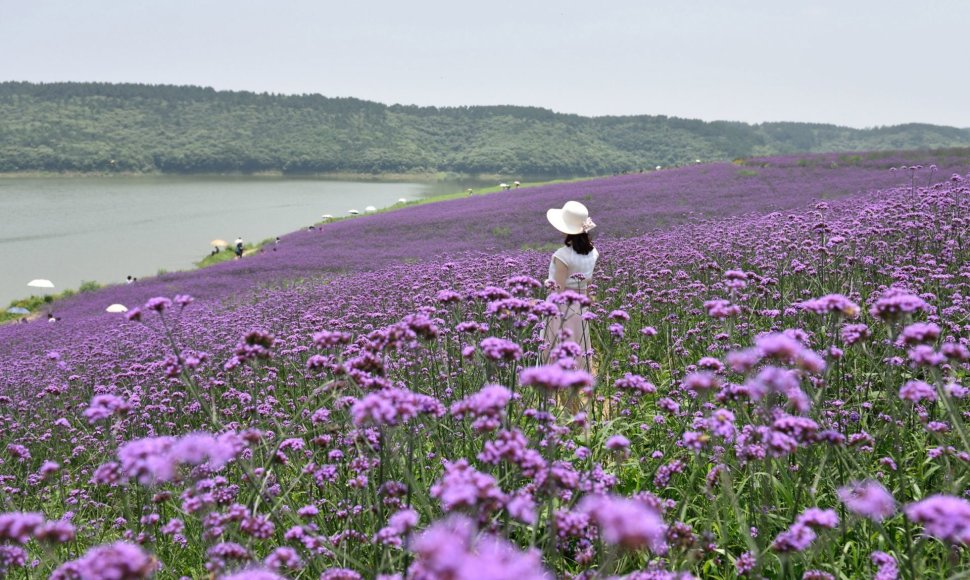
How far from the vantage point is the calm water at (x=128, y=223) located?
34.3 m

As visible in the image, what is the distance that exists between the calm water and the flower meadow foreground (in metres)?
28.4

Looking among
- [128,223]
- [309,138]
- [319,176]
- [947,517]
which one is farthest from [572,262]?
[309,138]

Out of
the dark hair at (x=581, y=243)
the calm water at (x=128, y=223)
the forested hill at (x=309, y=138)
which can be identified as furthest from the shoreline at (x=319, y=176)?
the dark hair at (x=581, y=243)

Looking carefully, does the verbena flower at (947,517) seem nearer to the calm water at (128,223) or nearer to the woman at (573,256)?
the woman at (573,256)

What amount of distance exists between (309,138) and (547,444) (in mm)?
176927

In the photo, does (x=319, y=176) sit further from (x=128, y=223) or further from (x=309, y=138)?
(x=128, y=223)

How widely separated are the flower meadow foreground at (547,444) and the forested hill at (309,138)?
435 feet

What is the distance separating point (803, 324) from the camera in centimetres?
593

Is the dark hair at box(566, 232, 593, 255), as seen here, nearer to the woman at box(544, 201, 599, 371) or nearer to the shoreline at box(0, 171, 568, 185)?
the woman at box(544, 201, 599, 371)

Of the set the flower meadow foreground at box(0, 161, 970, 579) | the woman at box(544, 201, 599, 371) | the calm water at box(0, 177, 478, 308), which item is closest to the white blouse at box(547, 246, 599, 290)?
the woman at box(544, 201, 599, 371)

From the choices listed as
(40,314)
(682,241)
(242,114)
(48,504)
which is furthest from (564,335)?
(242,114)

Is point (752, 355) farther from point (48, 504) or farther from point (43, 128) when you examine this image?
point (43, 128)

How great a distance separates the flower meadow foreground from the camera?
6.57 feet

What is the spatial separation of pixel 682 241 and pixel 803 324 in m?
7.29
